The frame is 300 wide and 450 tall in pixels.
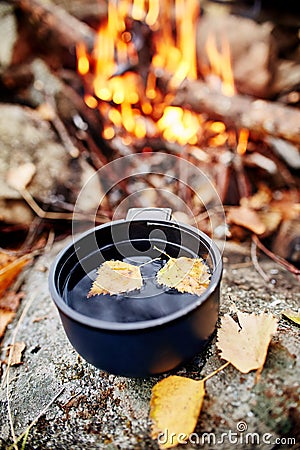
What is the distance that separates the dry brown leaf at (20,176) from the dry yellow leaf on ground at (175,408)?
5.30 feet

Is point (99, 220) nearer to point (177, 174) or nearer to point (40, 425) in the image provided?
point (177, 174)

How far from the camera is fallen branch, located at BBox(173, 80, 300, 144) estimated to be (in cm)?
247

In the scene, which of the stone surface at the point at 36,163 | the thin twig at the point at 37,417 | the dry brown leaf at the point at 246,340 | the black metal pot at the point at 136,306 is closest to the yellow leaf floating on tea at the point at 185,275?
the black metal pot at the point at 136,306

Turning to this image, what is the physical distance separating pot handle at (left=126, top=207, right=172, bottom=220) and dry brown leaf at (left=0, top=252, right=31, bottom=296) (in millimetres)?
935

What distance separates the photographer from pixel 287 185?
8.98ft

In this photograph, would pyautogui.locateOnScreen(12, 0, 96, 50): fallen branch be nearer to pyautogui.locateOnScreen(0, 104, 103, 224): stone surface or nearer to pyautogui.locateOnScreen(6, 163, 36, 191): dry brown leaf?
pyautogui.locateOnScreen(0, 104, 103, 224): stone surface

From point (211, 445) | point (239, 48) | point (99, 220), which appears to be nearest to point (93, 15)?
point (239, 48)

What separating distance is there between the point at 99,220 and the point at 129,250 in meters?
0.94

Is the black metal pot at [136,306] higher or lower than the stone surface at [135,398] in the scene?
higher

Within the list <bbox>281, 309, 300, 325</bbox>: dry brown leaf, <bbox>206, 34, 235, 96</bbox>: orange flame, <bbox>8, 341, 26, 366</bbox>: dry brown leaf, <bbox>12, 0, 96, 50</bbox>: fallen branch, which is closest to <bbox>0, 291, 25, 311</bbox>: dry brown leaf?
<bbox>8, 341, 26, 366</bbox>: dry brown leaf

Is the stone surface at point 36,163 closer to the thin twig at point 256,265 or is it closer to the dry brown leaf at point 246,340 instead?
Result: the thin twig at point 256,265

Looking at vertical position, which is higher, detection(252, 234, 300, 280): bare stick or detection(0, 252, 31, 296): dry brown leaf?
detection(252, 234, 300, 280): bare stick

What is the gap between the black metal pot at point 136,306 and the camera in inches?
40.1

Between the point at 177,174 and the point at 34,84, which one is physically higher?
the point at 34,84
